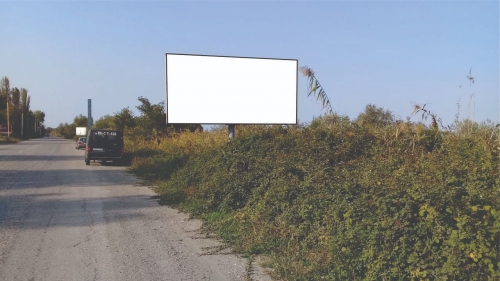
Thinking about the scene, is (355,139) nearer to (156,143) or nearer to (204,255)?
(204,255)

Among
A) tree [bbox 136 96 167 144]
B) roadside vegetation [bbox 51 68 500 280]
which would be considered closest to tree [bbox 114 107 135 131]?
tree [bbox 136 96 167 144]

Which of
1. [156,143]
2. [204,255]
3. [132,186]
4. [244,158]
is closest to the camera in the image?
[204,255]

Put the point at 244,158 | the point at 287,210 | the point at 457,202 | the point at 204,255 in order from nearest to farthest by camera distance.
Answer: the point at 457,202 < the point at 204,255 < the point at 287,210 < the point at 244,158

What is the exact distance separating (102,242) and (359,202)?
4452mm

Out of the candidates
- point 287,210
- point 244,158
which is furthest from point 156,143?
point 287,210

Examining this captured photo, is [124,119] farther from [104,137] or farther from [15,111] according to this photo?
[15,111]

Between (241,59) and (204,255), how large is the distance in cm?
1101

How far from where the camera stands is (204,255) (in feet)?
24.0

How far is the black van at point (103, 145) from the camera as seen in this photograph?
25.5 metres

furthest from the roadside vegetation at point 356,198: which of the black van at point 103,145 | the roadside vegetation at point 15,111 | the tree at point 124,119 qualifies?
the roadside vegetation at point 15,111

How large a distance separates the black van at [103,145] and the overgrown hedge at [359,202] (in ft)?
43.8

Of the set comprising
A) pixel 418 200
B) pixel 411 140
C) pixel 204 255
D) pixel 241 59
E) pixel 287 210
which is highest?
pixel 241 59

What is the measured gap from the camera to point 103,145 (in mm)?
25734

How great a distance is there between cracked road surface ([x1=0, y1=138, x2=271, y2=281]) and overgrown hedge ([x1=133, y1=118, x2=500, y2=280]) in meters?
0.69
